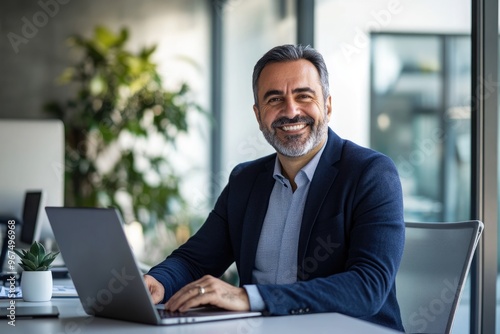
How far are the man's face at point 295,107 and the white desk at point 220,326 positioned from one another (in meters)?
0.63

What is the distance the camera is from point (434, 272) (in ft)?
7.22

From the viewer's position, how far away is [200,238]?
92.8 inches

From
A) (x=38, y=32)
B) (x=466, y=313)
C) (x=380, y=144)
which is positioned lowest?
(x=466, y=313)

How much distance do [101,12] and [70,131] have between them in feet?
3.48

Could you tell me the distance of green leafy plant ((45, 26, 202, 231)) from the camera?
6.18 metres

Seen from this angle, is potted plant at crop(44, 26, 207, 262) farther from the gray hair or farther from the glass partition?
the gray hair

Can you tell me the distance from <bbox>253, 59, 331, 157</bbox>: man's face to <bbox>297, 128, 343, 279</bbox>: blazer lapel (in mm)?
80

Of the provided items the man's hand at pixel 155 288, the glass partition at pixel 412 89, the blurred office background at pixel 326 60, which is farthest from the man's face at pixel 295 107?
the glass partition at pixel 412 89

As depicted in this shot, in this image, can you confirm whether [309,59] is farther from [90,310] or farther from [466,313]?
[466,313]

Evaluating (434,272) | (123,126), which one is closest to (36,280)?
(434,272)

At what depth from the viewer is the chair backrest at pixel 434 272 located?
208 centimetres

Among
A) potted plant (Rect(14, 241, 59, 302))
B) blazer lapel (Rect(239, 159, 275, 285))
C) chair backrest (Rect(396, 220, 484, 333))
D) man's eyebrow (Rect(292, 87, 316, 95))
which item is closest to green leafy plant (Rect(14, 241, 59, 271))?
potted plant (Rect(14, 241, 59, 302))

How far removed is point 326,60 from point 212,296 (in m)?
2.95

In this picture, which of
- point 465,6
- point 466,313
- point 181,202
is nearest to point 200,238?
point 466,313
